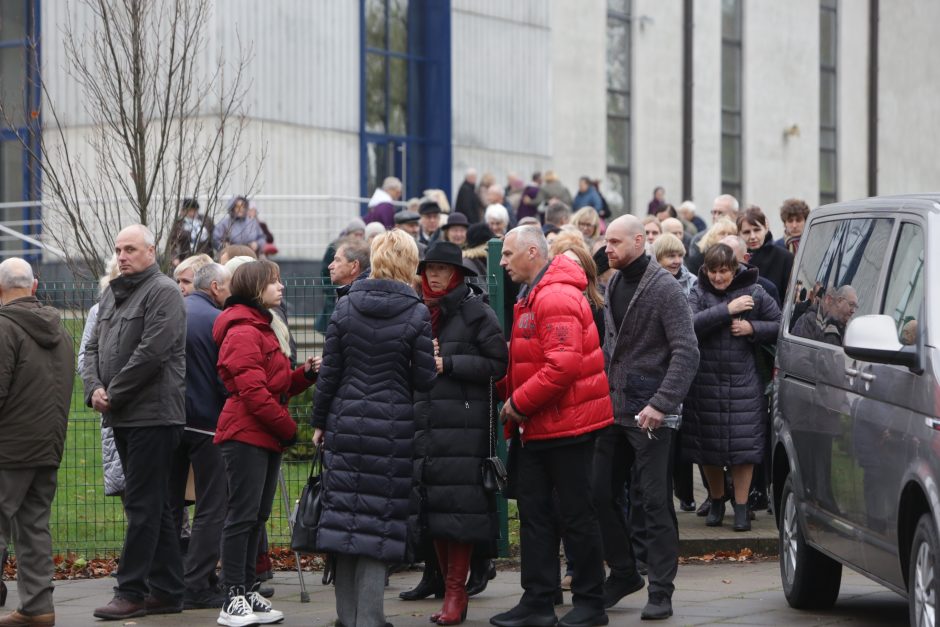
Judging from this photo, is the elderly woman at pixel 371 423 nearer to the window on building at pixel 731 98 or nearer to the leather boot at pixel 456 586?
the leather boot at pixel 456 586

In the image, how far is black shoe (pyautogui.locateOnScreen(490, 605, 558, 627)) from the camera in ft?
27.0

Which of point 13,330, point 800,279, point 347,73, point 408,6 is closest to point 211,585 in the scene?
point 13,330

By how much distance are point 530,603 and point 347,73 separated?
59.9 ft

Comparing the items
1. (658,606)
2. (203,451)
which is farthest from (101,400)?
(658,606)

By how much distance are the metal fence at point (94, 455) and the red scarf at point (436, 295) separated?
6.24 ft

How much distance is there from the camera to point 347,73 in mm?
25562

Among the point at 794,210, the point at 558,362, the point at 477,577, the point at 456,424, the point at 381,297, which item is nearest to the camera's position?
the point at 381,297

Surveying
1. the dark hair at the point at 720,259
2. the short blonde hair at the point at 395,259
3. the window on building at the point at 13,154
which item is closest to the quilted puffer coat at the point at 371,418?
the short blonde hair at the point at 395,259

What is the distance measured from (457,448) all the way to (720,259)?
11.7ft

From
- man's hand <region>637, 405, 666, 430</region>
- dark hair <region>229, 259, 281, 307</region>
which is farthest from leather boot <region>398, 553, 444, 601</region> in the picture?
dark hair <region>229, 259, 281, 307</region>

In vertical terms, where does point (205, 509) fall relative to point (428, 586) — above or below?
above

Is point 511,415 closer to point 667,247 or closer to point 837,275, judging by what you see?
point 837,275

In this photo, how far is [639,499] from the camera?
907 centimetres

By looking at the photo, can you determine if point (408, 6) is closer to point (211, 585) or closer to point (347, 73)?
→ point (347, 73)
